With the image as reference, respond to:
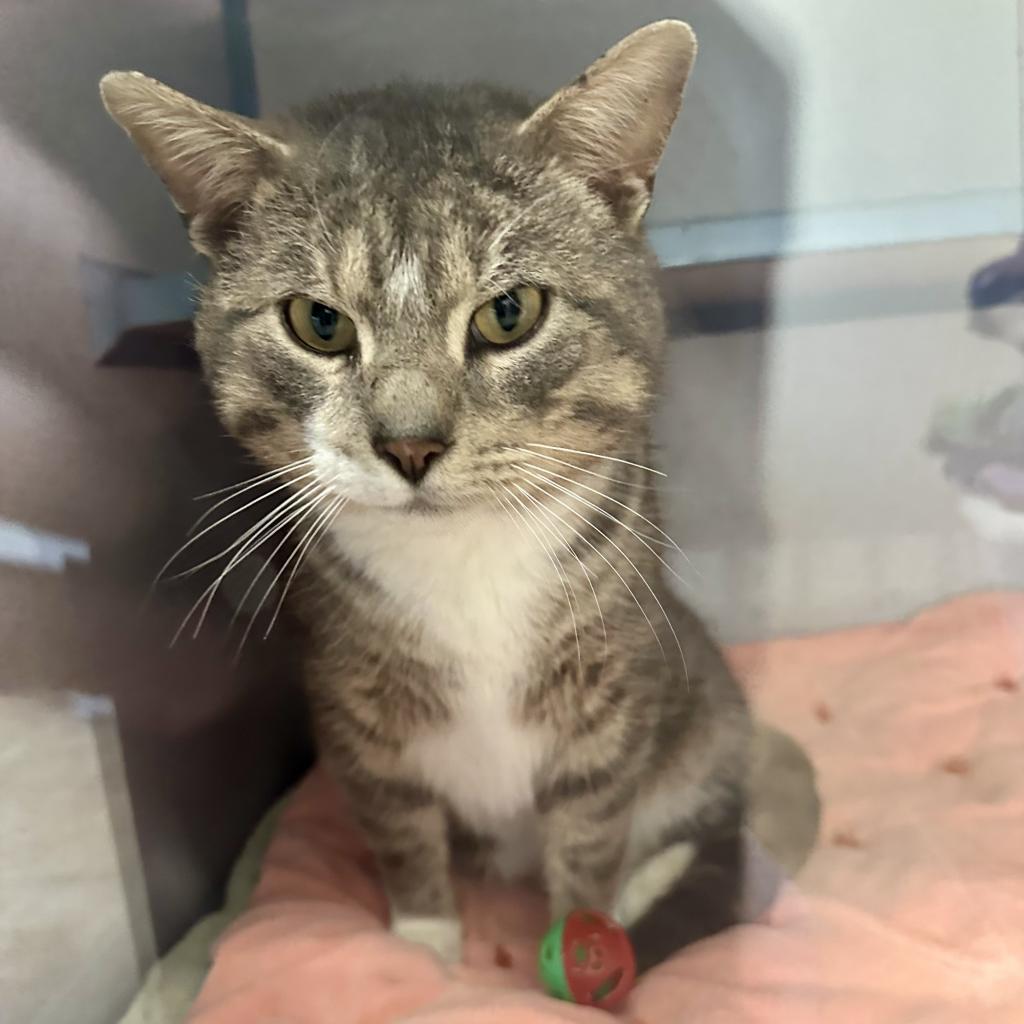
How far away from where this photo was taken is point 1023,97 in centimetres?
137

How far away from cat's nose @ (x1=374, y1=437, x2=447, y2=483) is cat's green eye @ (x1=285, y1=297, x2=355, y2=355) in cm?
12

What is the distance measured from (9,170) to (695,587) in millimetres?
1042

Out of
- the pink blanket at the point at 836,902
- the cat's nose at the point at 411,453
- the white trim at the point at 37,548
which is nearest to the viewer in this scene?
the cat's nose at the point at 411,453

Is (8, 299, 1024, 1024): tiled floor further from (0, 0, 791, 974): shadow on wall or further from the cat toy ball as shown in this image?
the cat toy ball

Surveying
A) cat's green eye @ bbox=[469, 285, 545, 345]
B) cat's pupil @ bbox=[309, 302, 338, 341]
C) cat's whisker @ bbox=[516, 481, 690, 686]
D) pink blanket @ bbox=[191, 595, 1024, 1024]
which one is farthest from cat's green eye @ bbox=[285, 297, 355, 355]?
pink blanket @ bbox=[191, 595, 1024, 1024]

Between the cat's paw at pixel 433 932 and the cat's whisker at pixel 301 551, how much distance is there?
42cm

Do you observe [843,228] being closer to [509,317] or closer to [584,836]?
[509,317]

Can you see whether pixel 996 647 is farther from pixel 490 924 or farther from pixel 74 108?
pixel 74 108

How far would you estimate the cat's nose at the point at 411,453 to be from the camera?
836 millimetres

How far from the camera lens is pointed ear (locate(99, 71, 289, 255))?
882 mm

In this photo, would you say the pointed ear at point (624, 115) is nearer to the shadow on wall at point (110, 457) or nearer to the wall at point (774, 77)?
the wall at point (774, 77)

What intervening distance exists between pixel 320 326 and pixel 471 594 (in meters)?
0.31

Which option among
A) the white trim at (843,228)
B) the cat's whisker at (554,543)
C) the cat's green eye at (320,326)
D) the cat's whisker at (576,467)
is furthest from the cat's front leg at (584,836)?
the white trim at (843,228)

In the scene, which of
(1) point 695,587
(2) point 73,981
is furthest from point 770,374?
(2) point 73,981
